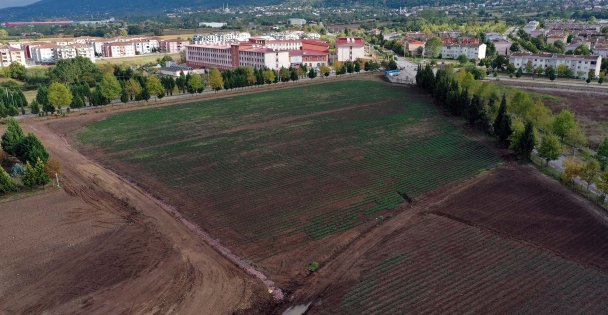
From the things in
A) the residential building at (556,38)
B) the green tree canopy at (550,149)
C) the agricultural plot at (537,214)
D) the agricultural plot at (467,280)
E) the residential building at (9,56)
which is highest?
the residential building at (556,38)

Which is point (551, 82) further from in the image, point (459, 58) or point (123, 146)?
point (123, 146)

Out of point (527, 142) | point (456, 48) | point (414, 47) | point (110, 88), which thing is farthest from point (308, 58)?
point (527, 142)

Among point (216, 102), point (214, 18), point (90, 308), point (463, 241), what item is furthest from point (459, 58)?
point (214, 18)

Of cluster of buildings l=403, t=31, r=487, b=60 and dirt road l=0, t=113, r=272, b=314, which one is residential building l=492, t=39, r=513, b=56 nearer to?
cluster of buildings l=403, t=31, r=487, b=60

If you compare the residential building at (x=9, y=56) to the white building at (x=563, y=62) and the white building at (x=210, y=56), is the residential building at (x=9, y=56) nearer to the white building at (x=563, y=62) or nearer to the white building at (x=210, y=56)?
the white building at (x=210, y=56)

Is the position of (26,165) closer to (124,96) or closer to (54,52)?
(124,96)

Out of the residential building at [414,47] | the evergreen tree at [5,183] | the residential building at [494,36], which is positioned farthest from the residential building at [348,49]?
the evergreen tree at [5,183]
